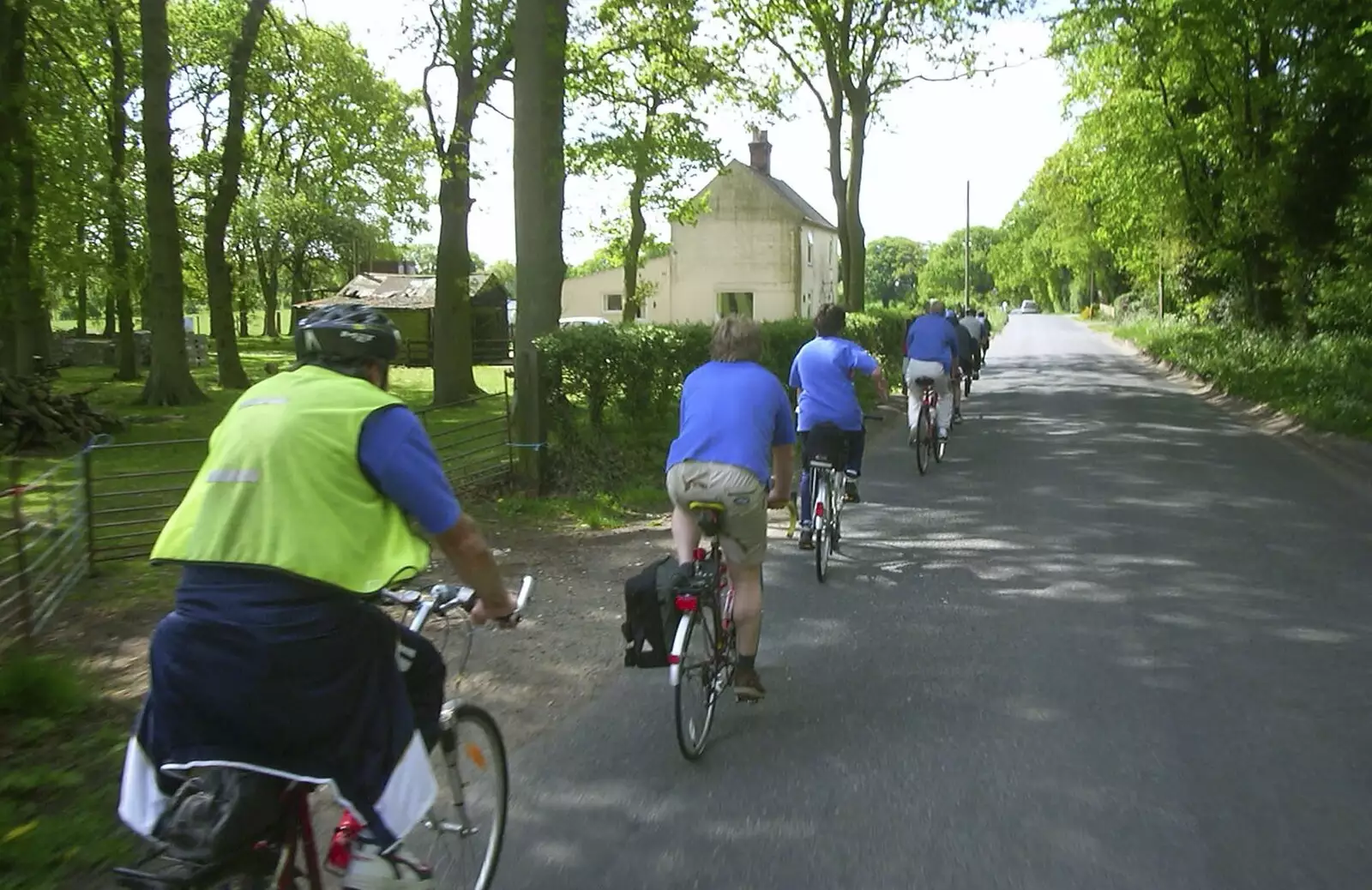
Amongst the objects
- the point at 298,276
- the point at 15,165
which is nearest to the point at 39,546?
the point at 15,165

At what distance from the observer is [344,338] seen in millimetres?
2902

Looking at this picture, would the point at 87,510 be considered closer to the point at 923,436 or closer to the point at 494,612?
the point at 494,612

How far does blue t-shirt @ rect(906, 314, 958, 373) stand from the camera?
13.8 m

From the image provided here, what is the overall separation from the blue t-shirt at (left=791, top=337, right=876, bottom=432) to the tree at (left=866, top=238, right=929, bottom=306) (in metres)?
147

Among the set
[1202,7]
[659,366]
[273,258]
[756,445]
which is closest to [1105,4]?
[1202,7]

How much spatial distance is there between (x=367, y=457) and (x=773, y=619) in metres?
5.15

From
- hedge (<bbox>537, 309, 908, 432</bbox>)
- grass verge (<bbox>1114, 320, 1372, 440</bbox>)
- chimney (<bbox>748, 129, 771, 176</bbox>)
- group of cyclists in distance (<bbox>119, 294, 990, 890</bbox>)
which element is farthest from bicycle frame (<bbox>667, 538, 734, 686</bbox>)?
chimney (<bbox>748, 129, 771, 176</bbox>)

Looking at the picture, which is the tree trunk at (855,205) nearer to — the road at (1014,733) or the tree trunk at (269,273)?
the road at (1014,733)

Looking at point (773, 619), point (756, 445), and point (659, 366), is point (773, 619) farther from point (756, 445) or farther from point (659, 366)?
point (659, 366)

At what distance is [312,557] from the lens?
2656 millimetres

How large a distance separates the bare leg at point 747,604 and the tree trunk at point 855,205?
857 inches

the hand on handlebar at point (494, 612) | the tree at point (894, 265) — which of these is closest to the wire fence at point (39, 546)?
the hand on handlebar at point (494, 612)

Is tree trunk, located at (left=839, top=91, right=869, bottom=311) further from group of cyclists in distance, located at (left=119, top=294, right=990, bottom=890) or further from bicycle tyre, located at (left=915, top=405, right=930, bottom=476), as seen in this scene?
group of cyclists in distance, located at (left=119, top=294, right=990, bottom=890)

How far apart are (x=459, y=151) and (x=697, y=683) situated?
18.2 m
